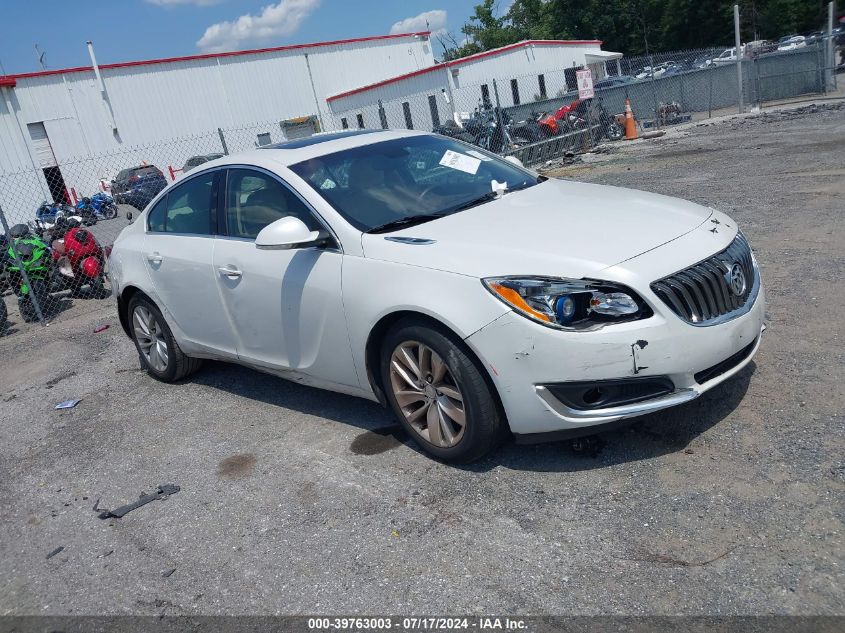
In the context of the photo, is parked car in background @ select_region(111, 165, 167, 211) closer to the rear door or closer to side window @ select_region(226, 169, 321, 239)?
the rear door

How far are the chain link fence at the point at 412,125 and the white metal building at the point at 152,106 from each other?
1.05ft

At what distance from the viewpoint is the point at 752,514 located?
2.94 meters

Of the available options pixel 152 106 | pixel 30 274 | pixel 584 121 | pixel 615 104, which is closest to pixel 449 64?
pixel 615 104

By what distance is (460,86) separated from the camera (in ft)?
122

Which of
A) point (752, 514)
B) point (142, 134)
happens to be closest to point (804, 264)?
point (752, 514)

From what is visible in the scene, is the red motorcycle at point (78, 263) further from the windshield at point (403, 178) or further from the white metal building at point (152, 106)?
the white metal building at point (152, 106)

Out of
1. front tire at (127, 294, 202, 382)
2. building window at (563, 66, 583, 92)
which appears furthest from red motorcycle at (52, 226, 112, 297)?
building window at (563, 66, 583, 92)

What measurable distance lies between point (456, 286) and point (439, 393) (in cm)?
56

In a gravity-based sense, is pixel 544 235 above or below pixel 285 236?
below

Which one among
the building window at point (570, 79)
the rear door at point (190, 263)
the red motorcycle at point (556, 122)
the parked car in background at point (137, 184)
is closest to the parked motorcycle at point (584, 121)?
the red motorcycle at point (556, 122)

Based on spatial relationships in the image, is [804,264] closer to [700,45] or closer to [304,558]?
[304,558]

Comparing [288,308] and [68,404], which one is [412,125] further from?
[288,308]

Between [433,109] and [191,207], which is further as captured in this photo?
[433,109]

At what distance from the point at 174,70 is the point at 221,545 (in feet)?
126
